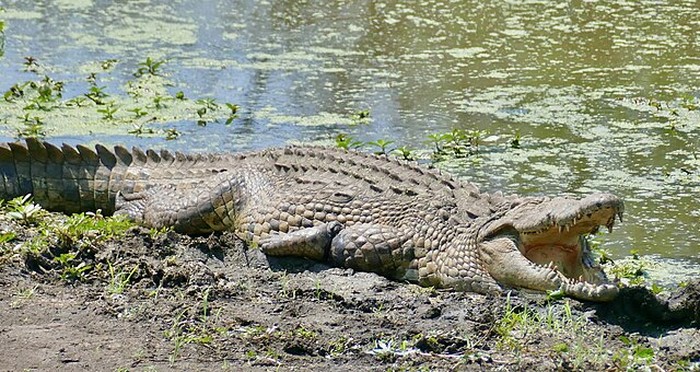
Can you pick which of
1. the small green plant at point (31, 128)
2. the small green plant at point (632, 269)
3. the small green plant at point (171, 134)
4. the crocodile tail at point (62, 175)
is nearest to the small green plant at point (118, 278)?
the crocodile tail at point (62, 175)

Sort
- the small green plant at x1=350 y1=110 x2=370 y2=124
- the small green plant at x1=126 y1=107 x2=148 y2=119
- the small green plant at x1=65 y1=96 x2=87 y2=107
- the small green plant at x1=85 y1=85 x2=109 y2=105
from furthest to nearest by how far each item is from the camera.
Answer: the small green plant at x1=85 y1=85 x2=109 y2=105 < the small green plant at x1=65 y1=96 x2=87 y2=107 < the small green plant at x1=350 y1=110 x2=370 y2=124 < the small green plant at x1=126 y1=107 x2=148 y2=119

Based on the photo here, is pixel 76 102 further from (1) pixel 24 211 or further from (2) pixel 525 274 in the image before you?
(2) pixel 525 274

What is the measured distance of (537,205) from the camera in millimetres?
5629

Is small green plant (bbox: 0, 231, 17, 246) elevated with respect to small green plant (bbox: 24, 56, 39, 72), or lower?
elevated

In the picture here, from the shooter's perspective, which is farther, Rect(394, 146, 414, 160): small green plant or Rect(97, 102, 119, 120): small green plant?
Rect(97, 102, 119, 120): small green plant

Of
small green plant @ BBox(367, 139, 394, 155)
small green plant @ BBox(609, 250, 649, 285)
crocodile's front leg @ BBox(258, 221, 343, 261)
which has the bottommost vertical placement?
small green plant @ BBox(367, 139, 394, 155)

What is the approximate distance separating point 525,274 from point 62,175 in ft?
9.64

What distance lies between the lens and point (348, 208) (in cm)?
617

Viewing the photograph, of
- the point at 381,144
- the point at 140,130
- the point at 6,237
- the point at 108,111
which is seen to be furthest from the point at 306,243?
the point at 108,111

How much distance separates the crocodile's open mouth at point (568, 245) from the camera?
5262 millimetres

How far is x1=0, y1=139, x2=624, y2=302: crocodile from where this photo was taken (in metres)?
5.48

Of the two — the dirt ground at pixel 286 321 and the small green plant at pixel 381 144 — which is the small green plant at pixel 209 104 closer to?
the small green plant at pixel 381 144

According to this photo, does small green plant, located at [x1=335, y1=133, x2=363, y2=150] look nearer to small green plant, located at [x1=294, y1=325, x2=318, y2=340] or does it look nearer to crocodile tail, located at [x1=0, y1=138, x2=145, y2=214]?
crocodile tail, located at [x1=0, y1=138, x2=145, y2=214]

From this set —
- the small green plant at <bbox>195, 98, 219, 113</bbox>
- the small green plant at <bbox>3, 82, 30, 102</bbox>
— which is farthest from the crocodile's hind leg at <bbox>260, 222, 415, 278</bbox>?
the small green plant at <bbox>3, 82, 30, 102</bbox>
